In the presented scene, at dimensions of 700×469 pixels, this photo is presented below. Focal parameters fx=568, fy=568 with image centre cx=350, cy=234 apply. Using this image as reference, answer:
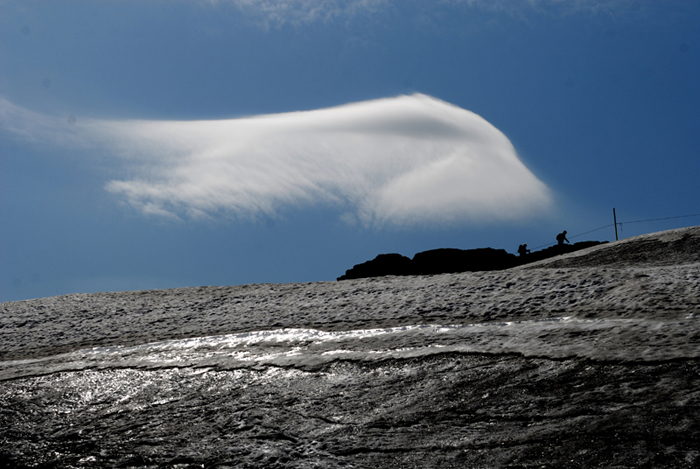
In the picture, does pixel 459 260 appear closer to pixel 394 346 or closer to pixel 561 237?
pixel 561 237

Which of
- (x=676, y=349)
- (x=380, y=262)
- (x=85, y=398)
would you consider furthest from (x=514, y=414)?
(x=380, y=262)

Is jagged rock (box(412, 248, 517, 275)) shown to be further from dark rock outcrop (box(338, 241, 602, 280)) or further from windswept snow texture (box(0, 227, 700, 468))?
windswept snow texture (box(0, 227, 700, 468))

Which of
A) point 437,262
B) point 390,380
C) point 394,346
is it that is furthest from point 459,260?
point 390,380

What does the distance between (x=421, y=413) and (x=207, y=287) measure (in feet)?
12.1

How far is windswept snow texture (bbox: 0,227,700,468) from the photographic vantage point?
2.16 m

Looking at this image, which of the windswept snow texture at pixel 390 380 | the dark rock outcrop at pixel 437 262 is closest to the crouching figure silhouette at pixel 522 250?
the dark rock outcrop at pixel 437 262

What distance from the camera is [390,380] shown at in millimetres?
2822

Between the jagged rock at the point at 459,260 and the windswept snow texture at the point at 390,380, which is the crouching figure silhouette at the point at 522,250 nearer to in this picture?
the jagged rock at the point at 459,260

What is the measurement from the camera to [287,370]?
3.13 metres

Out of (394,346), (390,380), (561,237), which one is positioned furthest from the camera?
(561,237)

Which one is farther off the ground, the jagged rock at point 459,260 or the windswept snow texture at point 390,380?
the jagged rock at point 459,260

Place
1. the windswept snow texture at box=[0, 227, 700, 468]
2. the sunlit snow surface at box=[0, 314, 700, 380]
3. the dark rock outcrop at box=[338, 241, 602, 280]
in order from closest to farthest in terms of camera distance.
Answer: the windswept snow texture at box=[0, 227, 700, 468]
the sunlit snow surface at box=[0, 314, 700, 380]
the dark rock outcrop at box=[338, 241, 602, 280]

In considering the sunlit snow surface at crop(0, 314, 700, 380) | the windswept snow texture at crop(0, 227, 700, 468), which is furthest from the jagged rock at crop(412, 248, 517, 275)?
the sunlit snow surface at crop(0, 314, 700, 380)

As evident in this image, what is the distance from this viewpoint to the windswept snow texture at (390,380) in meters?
2.16
